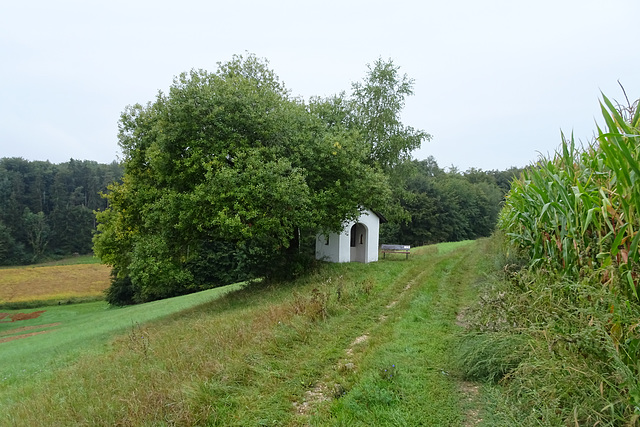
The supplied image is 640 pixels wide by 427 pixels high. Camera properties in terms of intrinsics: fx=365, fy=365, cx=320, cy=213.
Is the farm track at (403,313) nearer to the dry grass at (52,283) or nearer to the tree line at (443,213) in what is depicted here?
the tree line at (443,213)

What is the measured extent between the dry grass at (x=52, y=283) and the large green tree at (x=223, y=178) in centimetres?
3301

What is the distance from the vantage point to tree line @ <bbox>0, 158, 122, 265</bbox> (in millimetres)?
77750

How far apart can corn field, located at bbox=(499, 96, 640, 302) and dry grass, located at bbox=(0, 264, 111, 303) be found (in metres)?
48.0

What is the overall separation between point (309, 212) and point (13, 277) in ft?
203

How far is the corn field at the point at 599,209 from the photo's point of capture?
10.0 feet

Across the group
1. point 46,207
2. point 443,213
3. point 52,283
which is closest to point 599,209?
point 443,213

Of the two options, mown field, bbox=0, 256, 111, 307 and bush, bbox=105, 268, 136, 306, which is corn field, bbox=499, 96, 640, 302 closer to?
bush, bbox=105, 268, 136, 306

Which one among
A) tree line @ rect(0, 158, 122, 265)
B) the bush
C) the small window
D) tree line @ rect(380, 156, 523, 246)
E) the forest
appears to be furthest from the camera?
tree line @ rect(0, 158, 122, 265)

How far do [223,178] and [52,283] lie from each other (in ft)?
170

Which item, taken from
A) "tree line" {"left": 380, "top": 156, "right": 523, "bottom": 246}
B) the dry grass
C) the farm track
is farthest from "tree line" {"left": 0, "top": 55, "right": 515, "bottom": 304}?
the dry grass

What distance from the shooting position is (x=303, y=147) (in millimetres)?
15984

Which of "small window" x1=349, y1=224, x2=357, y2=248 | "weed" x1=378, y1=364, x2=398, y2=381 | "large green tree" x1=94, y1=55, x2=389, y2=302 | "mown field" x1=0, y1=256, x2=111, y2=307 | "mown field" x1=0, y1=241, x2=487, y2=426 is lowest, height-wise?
"mown field" x1=0, y1=256, x2=111, y2=307

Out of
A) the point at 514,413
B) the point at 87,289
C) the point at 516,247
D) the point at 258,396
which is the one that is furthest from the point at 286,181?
the point at 87,289

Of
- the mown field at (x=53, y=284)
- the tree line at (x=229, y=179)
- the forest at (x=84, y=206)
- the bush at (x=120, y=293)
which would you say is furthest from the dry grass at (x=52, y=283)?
the tree line at (x=229, y=179)
